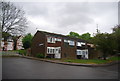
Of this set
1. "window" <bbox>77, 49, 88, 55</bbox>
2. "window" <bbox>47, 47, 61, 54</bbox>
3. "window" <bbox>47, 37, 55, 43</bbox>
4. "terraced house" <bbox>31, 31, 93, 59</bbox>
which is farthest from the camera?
"window" <bbox>77, 49, 88, 55</bbox>

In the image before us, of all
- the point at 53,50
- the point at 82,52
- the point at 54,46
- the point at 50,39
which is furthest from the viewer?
the point at 82,52

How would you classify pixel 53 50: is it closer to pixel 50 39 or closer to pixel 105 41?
pixel 50 39

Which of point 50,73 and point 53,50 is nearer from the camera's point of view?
point 50,73

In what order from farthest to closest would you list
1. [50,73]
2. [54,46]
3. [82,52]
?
[82,52] → [54,46] → [50,73]

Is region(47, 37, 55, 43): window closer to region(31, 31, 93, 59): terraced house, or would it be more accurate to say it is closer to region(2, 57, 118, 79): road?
region(31, 31, 93, 59): terraced house

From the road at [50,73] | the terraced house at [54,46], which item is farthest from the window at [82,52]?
the road at [50,73]

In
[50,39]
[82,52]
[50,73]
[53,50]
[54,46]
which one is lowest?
[50,73]

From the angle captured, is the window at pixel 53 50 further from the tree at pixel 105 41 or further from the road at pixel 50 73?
the road at pixel 50 73

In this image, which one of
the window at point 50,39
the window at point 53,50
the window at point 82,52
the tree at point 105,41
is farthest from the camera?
the window at point 82,52

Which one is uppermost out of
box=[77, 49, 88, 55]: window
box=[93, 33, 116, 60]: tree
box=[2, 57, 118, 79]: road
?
box=[93, 33, 116, 60]: tree

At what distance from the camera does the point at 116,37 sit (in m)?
22.8

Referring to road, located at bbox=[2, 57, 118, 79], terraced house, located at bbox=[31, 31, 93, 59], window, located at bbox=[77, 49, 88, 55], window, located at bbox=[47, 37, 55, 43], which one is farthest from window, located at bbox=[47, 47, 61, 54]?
road, located at bbox=[2, 57, 118, 79]

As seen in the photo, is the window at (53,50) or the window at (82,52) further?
the window at (82,52)

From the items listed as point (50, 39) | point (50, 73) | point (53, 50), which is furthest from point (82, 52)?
point (50, 73)
